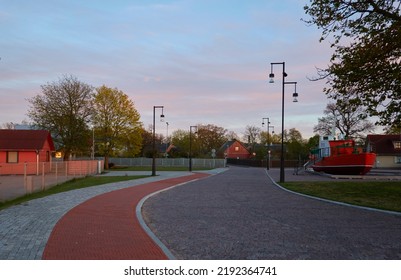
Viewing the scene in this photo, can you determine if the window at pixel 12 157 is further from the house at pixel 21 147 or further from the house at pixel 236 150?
the house at pixel 236 150

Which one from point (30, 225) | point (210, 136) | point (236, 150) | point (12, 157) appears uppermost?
point (210, 136)

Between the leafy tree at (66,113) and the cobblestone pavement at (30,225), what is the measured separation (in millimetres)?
37237

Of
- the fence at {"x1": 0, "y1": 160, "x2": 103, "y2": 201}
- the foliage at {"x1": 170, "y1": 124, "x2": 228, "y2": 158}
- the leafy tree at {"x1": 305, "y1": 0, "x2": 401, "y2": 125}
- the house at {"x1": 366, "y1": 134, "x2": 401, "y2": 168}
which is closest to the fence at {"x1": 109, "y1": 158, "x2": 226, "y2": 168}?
the foliage at {"x1": 170, "y1": 124, "x2": 228, "y2": 158}

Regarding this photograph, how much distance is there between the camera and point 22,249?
281 inches

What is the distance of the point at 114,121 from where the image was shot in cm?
5762

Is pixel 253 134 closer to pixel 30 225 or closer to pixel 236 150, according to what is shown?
pixel 236 150

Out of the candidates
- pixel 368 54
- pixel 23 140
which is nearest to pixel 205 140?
pixel 23 140

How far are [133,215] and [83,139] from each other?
42679mm

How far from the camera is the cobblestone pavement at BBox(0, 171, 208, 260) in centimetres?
697

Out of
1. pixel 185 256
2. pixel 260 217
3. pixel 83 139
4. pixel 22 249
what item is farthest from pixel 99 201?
pixel 83 139

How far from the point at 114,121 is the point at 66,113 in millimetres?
8299

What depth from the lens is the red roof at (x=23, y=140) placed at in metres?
43.8
